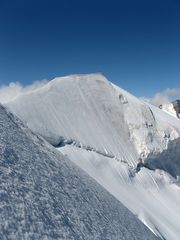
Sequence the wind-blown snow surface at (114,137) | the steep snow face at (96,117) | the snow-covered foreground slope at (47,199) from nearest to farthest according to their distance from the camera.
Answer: the snow-covered foreground slope at (47,199)
the wind-blown snow surface at (114,137)
the steep snow face at (96,117)

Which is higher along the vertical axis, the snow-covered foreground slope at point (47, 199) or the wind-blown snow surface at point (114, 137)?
the wind-blown snow surface at point (114, 137)

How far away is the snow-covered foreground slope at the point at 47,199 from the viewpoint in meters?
4.65

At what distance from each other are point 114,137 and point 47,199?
754 cm

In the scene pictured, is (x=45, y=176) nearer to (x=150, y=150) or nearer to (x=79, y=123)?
(x=79, y=123)

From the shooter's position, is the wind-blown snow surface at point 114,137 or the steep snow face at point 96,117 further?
the steep snow face at point 96,117

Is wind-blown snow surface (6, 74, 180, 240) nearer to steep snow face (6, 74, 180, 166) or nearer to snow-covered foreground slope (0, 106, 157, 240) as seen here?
steep snow face (6, 74, 180, 166)

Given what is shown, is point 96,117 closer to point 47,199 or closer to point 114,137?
point 114,137

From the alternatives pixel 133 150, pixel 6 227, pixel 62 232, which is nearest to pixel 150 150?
pixel 133 150

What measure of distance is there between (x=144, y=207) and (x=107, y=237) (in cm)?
488

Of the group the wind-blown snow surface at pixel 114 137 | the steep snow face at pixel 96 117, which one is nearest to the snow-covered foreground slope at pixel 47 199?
the wind-blown snow surface at pixel 114 137

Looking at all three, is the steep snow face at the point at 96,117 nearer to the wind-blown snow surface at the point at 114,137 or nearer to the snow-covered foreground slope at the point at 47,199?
the wind-blown snow surface at the point at 114,137

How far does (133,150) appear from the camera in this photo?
41.7ft

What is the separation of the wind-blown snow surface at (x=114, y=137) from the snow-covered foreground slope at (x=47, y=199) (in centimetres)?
325

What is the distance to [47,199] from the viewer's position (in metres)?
5.37
